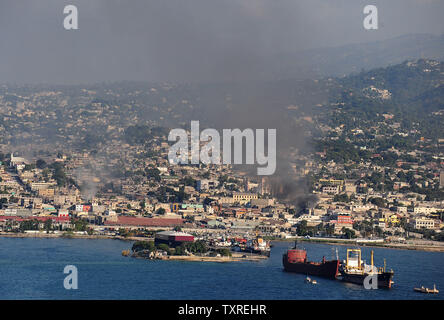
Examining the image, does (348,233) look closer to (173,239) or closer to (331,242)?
(331,242)

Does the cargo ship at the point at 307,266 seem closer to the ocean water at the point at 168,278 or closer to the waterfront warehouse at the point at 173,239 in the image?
the ocean water at the point at 168,278

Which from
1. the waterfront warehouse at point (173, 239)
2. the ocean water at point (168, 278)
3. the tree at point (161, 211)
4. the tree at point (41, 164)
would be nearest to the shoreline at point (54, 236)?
the waterfront warehouse at point (173, 239)

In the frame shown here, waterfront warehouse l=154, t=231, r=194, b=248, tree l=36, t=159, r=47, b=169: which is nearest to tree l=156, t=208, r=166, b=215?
waterfront warehouse l=154, t=231, r=194, b=248

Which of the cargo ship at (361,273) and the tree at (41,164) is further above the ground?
the tree at (41,164)

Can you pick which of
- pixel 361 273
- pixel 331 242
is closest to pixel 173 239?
pixel 331 242

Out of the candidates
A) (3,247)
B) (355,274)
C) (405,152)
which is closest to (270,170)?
(405,152)
